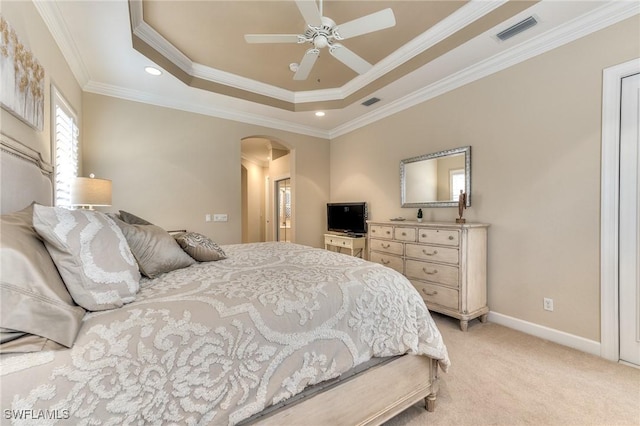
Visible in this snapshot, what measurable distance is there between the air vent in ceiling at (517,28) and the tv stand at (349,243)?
3.05m

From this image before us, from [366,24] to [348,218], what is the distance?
10.2 ft

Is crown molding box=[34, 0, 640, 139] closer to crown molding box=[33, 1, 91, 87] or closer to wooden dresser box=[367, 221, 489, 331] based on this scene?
crown molding box=[33, 1, 91, 87]

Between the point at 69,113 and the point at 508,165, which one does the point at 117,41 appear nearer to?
the point at 69,113

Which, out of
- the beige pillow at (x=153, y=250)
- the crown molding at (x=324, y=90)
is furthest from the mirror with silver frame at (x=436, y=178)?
the beige pillow at (x=153, y=250)

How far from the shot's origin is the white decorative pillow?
3.06 ft

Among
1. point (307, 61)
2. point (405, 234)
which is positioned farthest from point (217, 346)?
point (405, 234)

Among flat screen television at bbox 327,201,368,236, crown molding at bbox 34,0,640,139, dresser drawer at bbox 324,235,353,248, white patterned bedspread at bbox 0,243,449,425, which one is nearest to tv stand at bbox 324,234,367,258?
dresser drawer at bbox 324,235,353,248

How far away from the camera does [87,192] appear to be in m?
2.39

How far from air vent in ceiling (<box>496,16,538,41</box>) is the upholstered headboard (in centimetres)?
378

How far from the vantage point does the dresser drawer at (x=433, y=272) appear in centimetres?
263

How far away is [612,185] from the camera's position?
204 centimetres

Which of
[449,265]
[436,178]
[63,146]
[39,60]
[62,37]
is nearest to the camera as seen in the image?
[39,60]

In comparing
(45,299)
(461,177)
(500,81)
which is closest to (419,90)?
(500,81)

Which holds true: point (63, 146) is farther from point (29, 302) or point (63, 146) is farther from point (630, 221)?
point (630, 221)
